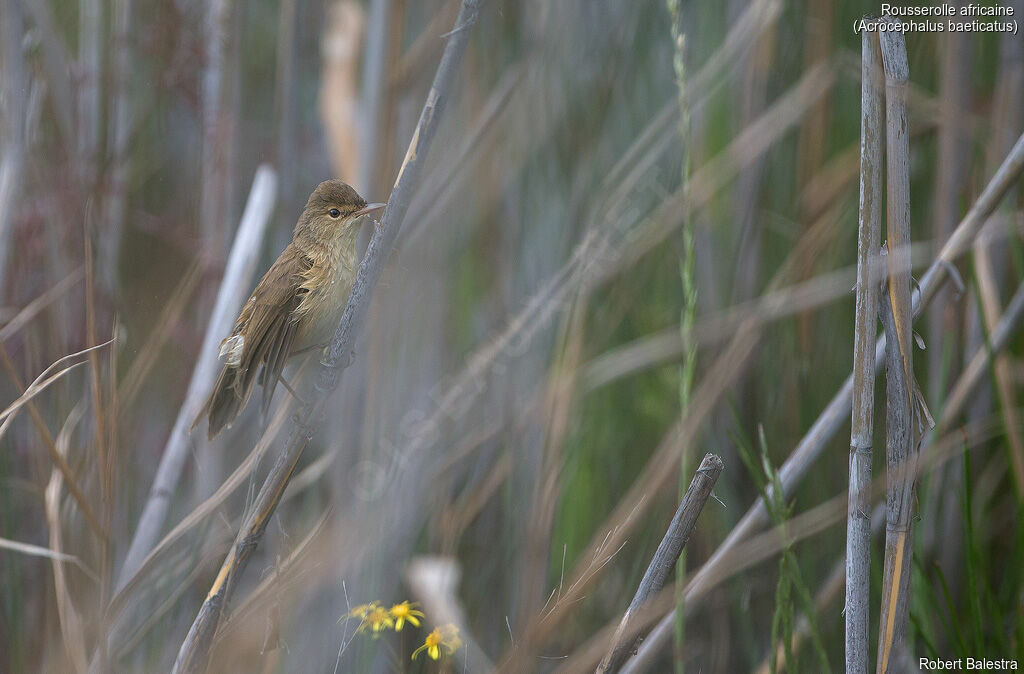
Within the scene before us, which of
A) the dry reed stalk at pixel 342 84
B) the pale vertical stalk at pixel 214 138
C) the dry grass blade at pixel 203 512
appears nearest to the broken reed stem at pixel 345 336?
the dry grass blade at pixel 203 512

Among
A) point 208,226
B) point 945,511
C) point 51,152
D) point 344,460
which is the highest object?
point 51,152

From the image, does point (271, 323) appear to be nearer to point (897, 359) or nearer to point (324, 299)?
point (324, 299)

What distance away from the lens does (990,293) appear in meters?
1.31

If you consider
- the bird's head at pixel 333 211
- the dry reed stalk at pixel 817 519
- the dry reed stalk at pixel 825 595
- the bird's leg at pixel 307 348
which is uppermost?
the bird's head at pixel 333 211

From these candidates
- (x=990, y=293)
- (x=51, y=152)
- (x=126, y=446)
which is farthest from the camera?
(x=51, y=152)

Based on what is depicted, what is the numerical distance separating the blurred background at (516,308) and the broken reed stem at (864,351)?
0.30 m

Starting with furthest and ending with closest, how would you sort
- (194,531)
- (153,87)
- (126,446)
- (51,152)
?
(153,87) → (51,152) → (126,446) → (194,531)

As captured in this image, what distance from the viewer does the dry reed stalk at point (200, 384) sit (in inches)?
44.8

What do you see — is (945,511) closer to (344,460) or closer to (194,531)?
(344,460)

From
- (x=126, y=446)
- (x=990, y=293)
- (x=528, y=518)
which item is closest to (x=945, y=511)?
(x=990, y=293)

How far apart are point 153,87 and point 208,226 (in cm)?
39

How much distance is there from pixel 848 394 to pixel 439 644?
0.63 metres

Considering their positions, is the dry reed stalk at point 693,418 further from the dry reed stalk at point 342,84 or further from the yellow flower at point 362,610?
the dry reed stalk at point 342,84

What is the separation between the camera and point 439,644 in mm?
1015
